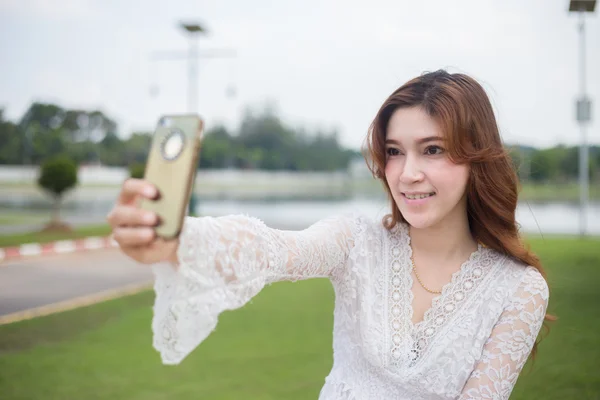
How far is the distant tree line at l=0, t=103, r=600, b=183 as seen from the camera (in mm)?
23250

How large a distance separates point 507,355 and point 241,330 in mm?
3695

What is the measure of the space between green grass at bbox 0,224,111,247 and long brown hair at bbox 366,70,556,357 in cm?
1001

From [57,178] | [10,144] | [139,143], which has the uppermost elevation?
[139,143]

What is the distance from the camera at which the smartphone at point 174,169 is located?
33.5 inches

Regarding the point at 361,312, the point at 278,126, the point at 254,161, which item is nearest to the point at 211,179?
the point at 254,161

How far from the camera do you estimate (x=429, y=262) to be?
157cm

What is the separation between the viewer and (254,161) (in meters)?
57.7

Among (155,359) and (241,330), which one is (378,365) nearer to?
(155,359)

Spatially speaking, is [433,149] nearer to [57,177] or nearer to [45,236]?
[45,236]

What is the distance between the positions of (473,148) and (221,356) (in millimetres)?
3164

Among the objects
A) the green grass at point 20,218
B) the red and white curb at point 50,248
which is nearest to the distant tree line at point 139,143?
the red and white curb at point 50,248

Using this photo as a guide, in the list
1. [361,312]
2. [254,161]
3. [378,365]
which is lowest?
[378,365]

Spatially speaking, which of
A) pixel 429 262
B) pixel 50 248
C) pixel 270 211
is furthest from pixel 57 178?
pixel 429 262

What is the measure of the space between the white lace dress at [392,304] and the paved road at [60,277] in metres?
4.85
